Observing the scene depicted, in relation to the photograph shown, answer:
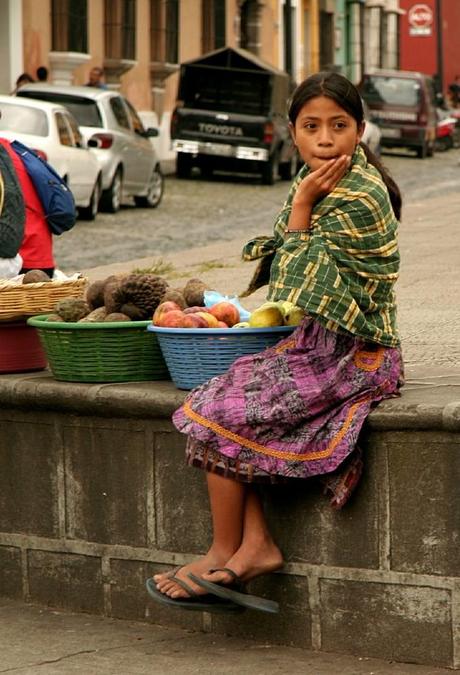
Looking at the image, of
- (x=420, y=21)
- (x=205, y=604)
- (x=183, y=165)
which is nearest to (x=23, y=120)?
(x=183, y=165)

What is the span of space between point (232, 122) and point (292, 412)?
25.2m

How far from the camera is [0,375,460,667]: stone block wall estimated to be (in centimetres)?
503

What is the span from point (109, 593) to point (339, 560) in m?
0.90

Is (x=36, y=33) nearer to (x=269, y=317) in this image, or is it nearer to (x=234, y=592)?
(x=269, y=317)

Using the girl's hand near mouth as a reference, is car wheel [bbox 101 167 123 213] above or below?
below

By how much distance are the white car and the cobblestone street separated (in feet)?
1.82

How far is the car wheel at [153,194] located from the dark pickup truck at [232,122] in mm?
4758

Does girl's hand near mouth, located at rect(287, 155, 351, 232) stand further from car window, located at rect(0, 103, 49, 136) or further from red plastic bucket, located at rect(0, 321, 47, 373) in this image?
car window, located at rect(0, 103, 49, 136)

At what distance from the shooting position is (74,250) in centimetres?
1780

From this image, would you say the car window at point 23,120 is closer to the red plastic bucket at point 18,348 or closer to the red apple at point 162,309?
the red plastic bucket at point 18,348

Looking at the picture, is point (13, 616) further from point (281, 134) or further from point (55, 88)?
point (281, 134)

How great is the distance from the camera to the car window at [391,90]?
42.5 metres

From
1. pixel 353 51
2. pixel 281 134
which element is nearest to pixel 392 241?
pixel 281 134

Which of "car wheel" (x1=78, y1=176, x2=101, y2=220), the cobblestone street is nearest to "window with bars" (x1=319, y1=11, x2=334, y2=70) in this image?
the cobblestone street
